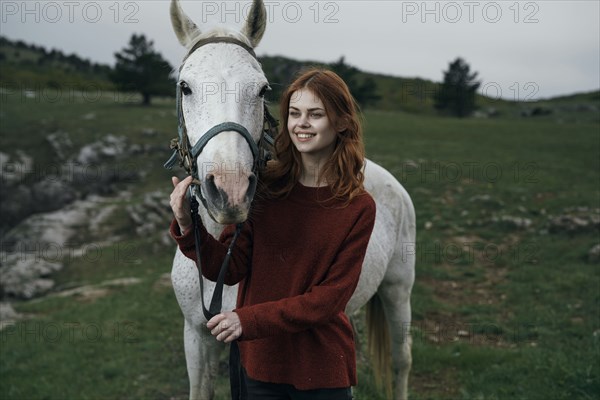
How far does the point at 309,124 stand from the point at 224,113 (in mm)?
364

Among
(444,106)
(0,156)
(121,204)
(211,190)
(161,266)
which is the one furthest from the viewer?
(444,106)

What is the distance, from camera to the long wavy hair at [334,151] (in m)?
2.11

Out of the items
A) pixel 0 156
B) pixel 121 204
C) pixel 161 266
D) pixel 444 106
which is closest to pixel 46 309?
pixel 161 266

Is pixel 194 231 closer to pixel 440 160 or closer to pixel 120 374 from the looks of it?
pixel 120 374

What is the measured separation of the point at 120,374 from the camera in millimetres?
5812

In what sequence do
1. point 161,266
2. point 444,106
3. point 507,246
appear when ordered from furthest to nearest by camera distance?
point 444,106
point 161,266
point 507,246

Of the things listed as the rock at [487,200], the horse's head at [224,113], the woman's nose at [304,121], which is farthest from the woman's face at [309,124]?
the rock at [487,200]

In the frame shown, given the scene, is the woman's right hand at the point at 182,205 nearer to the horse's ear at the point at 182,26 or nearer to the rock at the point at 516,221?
the horse's ear at the point at 182,26

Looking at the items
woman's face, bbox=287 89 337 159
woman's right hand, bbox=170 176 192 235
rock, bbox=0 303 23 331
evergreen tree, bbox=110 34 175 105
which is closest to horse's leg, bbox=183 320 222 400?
woman's right hand, bbox=170 176 192 235

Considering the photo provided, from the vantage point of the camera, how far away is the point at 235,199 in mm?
1835

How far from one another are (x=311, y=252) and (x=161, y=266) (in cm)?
918

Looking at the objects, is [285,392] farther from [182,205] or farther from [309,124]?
[309,124]

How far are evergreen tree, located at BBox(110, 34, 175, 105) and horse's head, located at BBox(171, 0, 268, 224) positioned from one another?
101ft

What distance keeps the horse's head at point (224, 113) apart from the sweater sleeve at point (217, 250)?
0.19m
